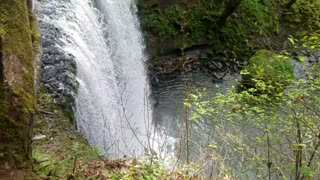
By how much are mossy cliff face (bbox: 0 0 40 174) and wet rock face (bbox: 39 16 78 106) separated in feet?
7.99

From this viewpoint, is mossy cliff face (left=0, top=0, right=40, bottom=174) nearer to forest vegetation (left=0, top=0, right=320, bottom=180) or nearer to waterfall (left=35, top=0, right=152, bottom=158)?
forest vegetation (left=0, top=0, right=320, bottom=180)

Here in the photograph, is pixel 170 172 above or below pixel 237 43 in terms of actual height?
below

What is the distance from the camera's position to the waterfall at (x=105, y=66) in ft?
22.0

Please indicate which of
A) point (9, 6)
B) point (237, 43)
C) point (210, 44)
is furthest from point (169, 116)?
point (9, 6)

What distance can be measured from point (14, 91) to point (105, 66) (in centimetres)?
579

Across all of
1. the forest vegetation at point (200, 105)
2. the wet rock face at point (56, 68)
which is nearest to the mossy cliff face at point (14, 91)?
the forest vegetation at point (200, 105)

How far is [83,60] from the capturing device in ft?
24.7

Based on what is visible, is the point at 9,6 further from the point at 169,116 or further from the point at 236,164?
the point at 169,116

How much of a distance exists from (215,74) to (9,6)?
8.69 m

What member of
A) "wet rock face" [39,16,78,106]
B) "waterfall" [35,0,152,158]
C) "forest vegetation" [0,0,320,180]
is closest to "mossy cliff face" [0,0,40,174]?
"forest vegetation" [0,0,320,180]

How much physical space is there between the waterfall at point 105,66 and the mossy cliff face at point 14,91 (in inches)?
80.0

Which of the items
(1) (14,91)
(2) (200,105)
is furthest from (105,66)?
(1) (14,91)

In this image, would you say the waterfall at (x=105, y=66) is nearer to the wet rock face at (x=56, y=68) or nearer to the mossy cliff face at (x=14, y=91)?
the wet rock face at (x=56, y=68)

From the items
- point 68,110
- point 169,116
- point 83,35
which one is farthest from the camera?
point 169,116
